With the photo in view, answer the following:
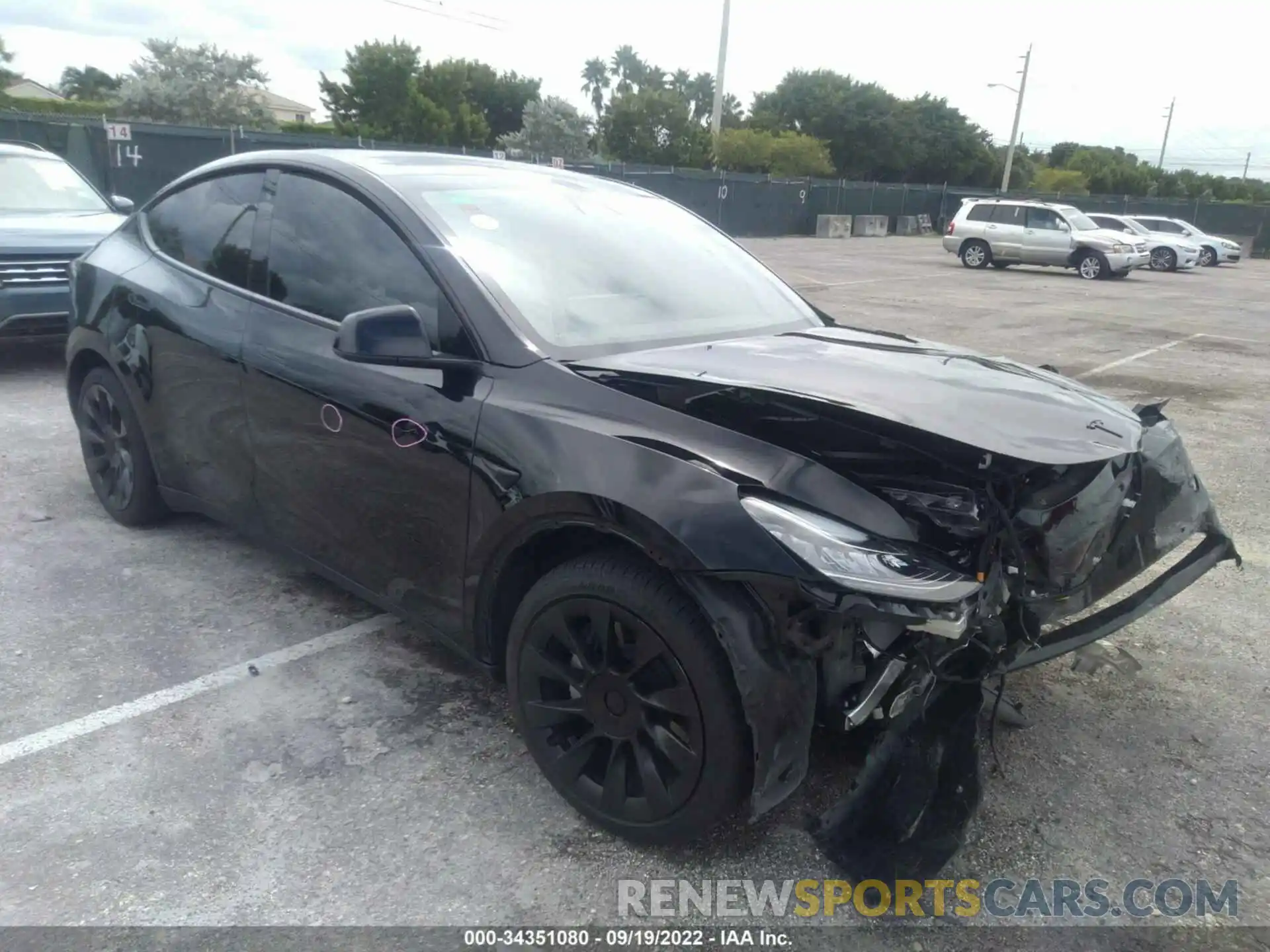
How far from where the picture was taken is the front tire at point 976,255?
25.5 meters

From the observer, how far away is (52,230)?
7.39 m

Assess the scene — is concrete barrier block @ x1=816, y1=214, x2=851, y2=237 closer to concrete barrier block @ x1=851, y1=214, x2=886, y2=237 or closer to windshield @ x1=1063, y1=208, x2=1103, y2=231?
concrete barrier block @ x1=851, y1=214, x2=886, y2=237

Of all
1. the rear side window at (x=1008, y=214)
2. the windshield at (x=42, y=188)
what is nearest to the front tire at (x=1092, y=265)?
the rear side window at (x=1008, y=214)

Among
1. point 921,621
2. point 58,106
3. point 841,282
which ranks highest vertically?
point 58,106

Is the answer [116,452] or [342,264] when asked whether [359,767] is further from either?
[116,452]

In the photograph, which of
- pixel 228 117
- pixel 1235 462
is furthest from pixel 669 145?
pixel 1235 462

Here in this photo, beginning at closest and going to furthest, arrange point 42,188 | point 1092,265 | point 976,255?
point 42,188 → point 1092,265 → point 976,255

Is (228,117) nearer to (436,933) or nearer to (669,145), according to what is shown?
(669,145)

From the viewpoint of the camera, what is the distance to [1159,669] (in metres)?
3.56

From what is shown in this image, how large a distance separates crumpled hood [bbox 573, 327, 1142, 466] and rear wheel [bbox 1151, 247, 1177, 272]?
28844mm

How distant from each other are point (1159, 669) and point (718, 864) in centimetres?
201

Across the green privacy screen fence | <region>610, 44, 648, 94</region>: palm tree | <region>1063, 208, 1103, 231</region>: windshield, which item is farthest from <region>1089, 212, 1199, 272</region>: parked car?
<region>610, 44, 648, 94</region>: palm tree

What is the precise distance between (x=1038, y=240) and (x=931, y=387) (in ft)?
80.9

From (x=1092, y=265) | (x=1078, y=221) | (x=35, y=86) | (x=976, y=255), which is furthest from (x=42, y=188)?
(x=35, y=86)
